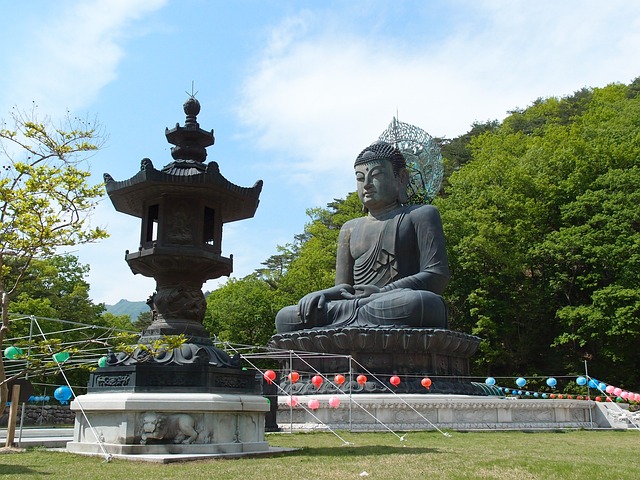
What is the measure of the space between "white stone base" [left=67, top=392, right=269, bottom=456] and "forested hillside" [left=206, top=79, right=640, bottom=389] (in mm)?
17828

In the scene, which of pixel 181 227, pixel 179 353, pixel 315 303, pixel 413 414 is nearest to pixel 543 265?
pixel 315 303

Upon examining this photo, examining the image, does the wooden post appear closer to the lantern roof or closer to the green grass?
the green grass

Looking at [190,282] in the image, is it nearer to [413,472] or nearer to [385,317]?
[413,472]

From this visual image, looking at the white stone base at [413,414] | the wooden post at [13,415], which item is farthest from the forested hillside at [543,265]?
the wooden post at [13,415]

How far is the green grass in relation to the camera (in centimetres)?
602

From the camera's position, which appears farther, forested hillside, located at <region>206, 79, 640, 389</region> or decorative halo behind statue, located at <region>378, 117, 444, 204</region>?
decorative halo behind statue, located at <region>378, 117, 444, 204</region>

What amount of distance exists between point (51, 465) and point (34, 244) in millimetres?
2675

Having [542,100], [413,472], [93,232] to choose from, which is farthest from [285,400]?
[542,100]

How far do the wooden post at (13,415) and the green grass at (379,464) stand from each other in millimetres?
416

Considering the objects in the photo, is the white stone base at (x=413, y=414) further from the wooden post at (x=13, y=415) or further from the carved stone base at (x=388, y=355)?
the wooden post at (x=13, y=415)

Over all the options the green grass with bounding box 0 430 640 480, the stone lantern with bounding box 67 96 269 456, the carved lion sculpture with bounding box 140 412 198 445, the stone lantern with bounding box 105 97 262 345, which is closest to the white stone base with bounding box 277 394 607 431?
the green grass with bounding box 0 430 640 480

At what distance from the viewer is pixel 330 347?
49.9 ft

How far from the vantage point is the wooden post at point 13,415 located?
8.43 metres

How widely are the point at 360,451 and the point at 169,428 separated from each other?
7.56 feet
